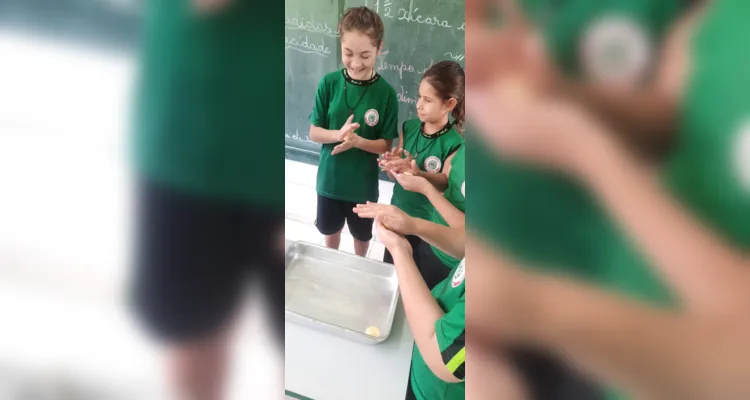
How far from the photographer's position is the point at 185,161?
30 cm

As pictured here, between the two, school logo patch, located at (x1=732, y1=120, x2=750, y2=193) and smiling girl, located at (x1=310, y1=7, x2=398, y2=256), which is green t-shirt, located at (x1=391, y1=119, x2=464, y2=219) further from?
school logo patch, located at (x1=732, y1=120, x2=750, y2=193)

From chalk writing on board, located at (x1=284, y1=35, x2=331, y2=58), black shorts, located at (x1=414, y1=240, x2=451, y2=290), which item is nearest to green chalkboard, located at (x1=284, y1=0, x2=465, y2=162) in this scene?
chalk writing on board, located at (x1=284, y1=35, x2=331, y2=58)

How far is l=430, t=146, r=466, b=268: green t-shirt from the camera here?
30 centimetres

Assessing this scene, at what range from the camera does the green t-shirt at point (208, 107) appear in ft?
0.90

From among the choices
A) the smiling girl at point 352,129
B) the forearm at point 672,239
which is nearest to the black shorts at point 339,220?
the smiling girl at point 352,129

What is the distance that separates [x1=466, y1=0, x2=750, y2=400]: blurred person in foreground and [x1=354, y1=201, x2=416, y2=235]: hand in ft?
0.38

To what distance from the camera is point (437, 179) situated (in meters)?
0.33

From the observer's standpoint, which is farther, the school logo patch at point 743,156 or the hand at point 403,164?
the hand at point 403,164

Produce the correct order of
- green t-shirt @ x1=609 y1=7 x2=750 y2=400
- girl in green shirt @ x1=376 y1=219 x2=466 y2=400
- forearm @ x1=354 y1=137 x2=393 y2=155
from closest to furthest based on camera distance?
green t-shirt @ x1=609 y1=7 x2=750 y2=400
girl in green shirt @ x1=376 y1=219 x2=466 y2=400
forearm @ x1=354 y1=137 x2=393 y2=155

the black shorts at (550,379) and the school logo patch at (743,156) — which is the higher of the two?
the school logo patch at (743,156)

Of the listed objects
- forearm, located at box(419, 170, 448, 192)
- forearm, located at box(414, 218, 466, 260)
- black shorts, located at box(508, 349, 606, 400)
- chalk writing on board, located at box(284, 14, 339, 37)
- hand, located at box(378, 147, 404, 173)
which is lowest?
black shorts, located at box(508, 349, 606, 400)

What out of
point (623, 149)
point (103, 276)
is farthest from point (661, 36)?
point (103, 276)

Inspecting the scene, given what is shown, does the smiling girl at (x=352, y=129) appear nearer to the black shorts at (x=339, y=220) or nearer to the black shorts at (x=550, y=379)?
the black shorts at (x=339, y=220)

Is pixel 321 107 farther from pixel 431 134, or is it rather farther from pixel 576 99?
pixel 576 99
